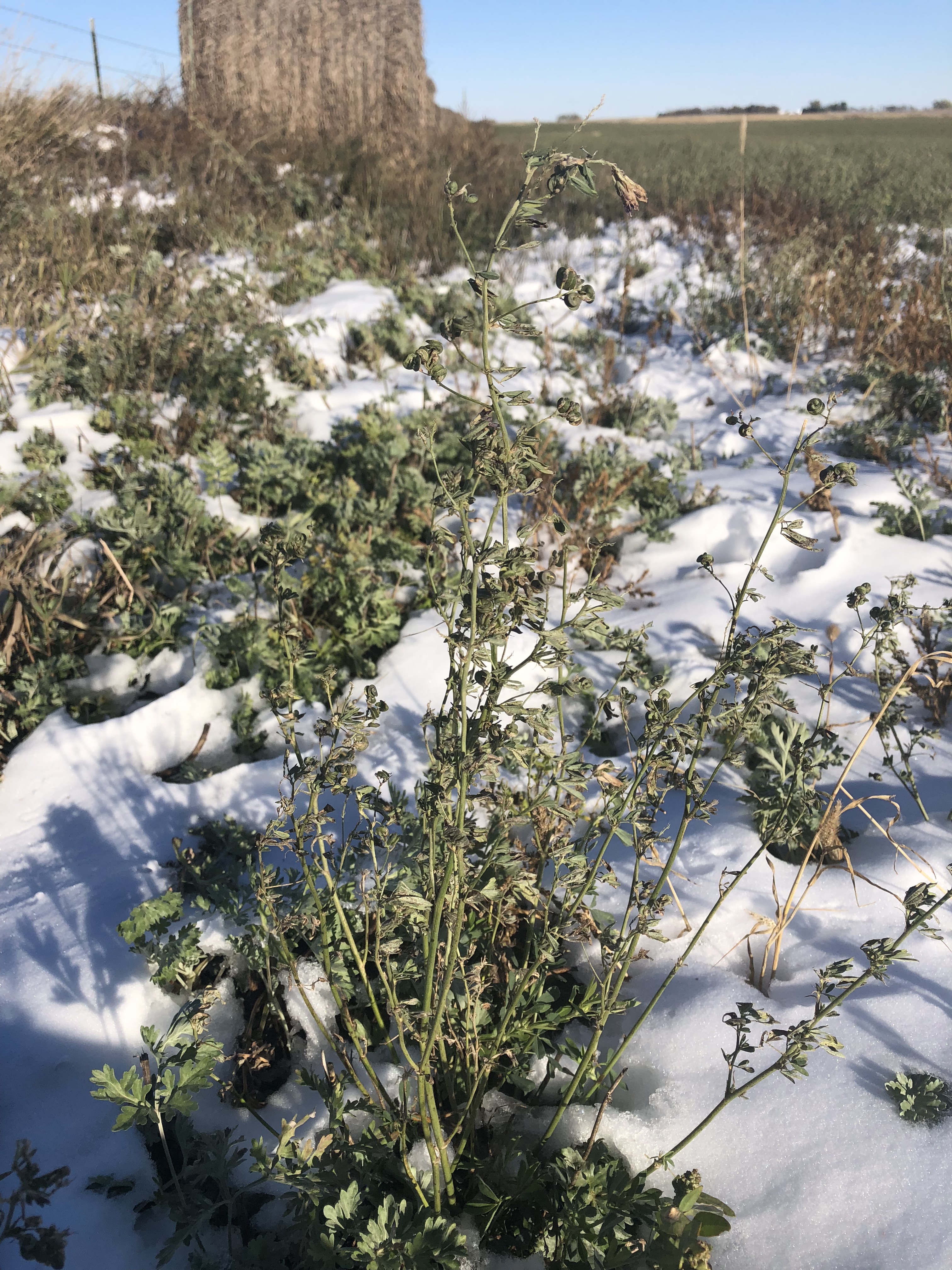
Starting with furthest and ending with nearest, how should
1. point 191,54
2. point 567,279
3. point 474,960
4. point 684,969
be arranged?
point 191,54, point 684,969, point 474,960, point 567,279

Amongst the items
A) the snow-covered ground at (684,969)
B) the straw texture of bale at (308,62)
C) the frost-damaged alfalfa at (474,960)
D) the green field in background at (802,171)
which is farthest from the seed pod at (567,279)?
the straw texture of bale at (308,62)

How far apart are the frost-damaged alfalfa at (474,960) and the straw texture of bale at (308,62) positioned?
10.3 m

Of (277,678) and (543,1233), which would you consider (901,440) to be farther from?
(543,1233)

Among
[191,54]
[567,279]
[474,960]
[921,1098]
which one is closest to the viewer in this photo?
[567,279]

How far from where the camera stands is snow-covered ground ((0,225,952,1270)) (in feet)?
4.98

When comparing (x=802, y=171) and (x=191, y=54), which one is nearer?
(x=191, y=54)

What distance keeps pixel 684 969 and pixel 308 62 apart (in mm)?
12131

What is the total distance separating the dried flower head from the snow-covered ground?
5.61 ft

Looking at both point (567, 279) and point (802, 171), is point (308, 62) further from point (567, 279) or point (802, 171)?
point (567, 279)

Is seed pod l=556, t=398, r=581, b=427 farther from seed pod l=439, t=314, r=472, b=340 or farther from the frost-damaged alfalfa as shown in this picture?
seed pod l=439, t=314, r=472, b=340

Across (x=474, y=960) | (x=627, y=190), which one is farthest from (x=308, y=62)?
(x=474, y=960)

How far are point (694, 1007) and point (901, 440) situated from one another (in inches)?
147

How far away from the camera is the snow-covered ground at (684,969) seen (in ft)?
4.98

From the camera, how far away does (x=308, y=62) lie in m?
10.3
